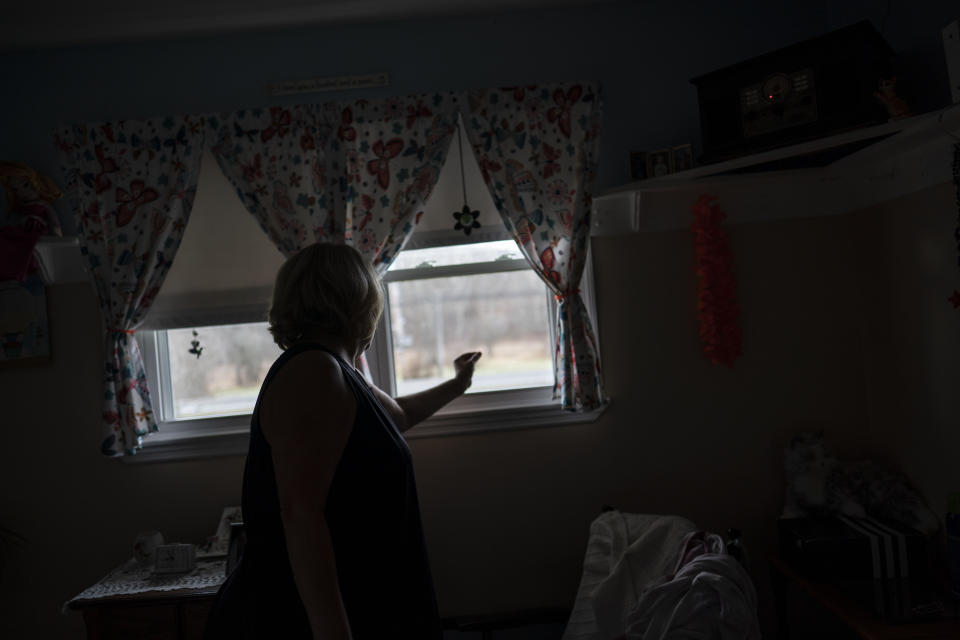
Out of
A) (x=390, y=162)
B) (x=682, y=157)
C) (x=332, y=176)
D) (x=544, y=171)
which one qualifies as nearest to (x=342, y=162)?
(x=332, y=176)

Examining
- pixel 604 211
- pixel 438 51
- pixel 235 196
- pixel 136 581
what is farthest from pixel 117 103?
pixel 604 211

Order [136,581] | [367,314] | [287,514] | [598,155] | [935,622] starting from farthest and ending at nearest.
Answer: [598,155], [136,581], [935,622], [367,314], [287,514]

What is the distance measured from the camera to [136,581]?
2.55 metres

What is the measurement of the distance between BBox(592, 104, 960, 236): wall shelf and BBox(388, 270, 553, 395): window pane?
0.48m

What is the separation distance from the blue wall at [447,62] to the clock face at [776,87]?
1.50ft

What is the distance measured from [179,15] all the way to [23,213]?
1067 mm

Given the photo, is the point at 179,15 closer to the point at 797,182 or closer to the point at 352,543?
the point at 352,543

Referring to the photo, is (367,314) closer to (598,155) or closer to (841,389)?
(598,155)

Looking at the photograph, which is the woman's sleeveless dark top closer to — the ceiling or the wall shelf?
the wall shelf

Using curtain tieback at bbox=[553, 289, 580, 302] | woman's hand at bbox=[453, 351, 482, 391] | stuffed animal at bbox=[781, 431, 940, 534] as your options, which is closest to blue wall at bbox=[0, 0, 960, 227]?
curtain tieback at bbox=[553, 289, 580, 302]

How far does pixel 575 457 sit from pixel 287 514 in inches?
73.7

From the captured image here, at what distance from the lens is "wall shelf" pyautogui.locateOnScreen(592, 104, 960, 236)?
93.3 inches

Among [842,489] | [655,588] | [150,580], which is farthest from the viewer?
[842,489]

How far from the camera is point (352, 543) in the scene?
1.40 metres
